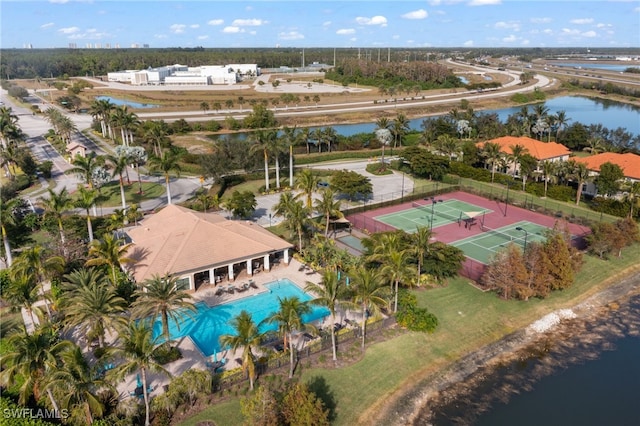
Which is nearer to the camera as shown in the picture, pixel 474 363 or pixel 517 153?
pixel 474 363

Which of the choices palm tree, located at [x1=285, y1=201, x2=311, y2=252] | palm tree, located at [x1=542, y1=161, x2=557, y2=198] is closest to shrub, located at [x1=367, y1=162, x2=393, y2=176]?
palm tree, located at [x1=542, y1=161, x2=557, y2=198]

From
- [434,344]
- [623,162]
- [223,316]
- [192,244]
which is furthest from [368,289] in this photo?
[623,162]

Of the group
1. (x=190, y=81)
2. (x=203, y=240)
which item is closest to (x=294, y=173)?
(x=203, y=240)

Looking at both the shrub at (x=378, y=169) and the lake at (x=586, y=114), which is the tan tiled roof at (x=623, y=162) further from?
the lake at (x=586, y=114)

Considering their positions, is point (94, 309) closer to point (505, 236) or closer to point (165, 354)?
point (165, 354)

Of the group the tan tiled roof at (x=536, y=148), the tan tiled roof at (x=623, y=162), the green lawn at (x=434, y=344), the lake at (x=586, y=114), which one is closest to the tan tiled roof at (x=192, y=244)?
the green lawn at (x=434, y=344)

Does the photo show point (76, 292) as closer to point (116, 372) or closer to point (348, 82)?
point (116, 372)

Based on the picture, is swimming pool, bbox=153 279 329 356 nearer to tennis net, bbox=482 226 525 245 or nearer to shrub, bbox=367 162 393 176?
tennis net, bbox=482 226 525 245
